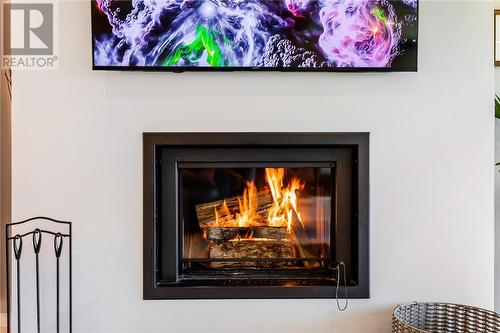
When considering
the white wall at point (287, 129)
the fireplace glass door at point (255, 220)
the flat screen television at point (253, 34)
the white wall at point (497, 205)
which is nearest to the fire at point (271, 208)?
the fireplace glass door at point (255, 220)

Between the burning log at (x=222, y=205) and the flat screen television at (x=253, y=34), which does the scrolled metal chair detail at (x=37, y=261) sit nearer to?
the burning log at (x=222, y=205)

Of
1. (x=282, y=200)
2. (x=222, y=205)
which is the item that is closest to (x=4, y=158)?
(x=222, y=205)

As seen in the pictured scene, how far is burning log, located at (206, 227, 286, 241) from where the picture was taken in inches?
70.5

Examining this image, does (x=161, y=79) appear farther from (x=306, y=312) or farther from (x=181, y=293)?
(x=306, y=312)

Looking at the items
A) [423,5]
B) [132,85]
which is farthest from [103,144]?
[423,5]

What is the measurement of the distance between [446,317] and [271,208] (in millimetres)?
808

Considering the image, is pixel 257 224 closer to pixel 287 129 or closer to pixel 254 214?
pixel 254 214

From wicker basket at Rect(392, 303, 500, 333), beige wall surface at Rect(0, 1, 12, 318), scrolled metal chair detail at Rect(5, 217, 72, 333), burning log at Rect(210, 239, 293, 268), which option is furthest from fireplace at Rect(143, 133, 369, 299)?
beige wall surface at Rect(0, 1, 12, 318)

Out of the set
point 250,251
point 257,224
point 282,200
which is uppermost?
point 282,200

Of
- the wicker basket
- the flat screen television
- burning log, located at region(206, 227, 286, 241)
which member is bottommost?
the wicker basket

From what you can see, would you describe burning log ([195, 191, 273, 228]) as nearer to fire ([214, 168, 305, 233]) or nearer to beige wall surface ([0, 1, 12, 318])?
fire ([214, 168, 305, 233])

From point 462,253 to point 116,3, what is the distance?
64.3 inches

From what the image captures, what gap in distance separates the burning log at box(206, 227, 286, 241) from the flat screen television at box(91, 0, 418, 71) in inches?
26.6

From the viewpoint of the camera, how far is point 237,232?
1806mm
